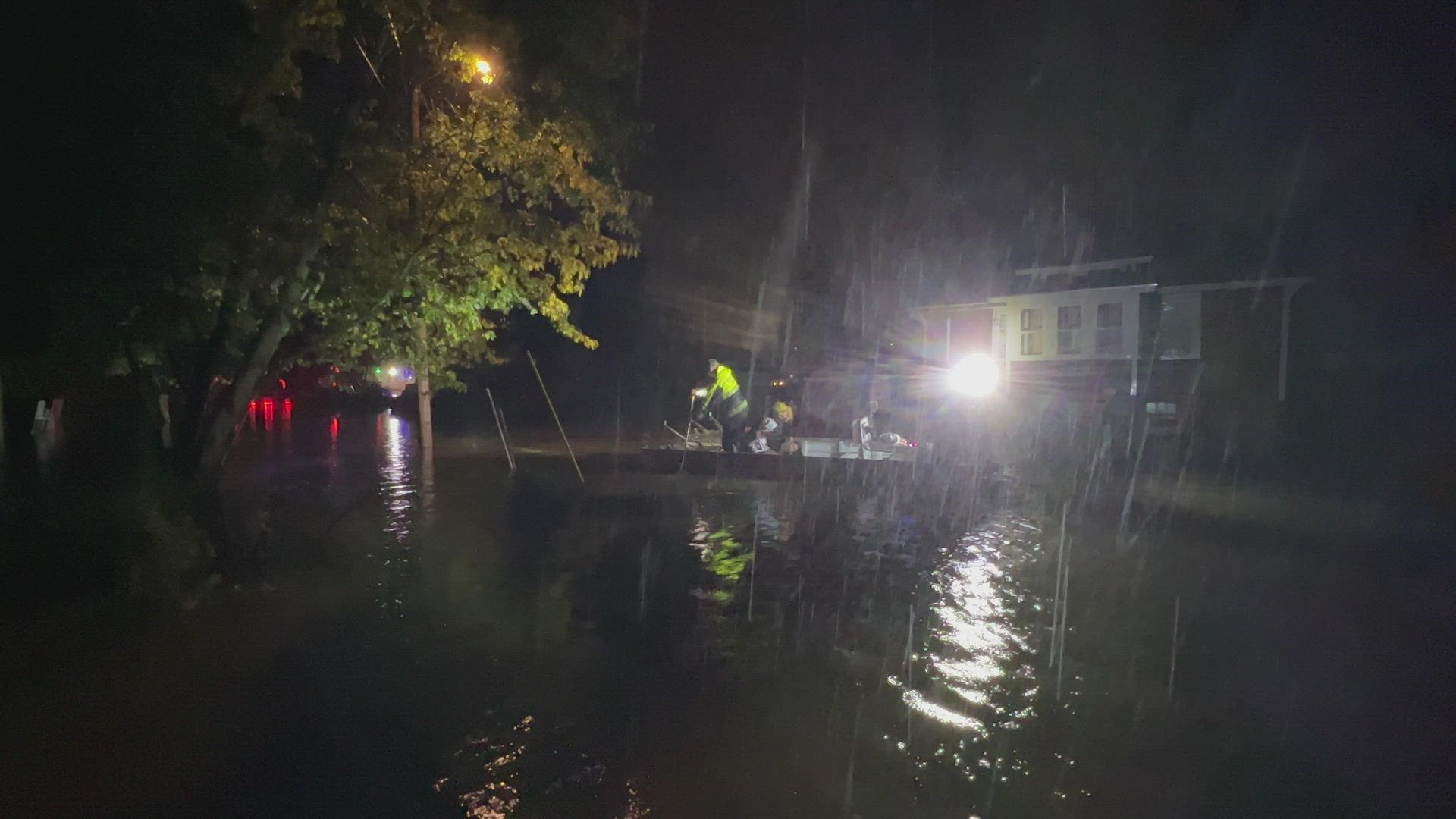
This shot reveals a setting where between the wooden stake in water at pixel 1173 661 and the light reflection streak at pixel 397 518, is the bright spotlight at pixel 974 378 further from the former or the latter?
the wooden stake in water at pixel 1173 661

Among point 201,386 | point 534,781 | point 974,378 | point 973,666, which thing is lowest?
point 534,781

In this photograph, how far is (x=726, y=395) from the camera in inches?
637

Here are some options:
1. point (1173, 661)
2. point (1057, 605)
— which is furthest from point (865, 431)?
point (1173, 661)

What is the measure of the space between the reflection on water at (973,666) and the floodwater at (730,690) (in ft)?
0.07

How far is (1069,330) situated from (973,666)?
18.7 meters

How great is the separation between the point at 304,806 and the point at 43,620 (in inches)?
149

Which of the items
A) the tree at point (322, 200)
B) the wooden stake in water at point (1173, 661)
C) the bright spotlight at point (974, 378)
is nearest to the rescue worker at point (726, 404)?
the tree at point (322, 200)

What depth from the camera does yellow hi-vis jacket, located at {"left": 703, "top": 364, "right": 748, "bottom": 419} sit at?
52.0 ft

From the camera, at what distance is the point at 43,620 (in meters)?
6.36

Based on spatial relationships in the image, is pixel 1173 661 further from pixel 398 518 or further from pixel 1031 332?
pixel 1031 332

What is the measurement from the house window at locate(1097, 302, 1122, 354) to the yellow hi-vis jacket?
1017cm

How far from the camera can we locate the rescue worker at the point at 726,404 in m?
15.9

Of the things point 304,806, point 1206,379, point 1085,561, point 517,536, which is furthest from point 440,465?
point 1206,379

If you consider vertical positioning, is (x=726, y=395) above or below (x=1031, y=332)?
below
